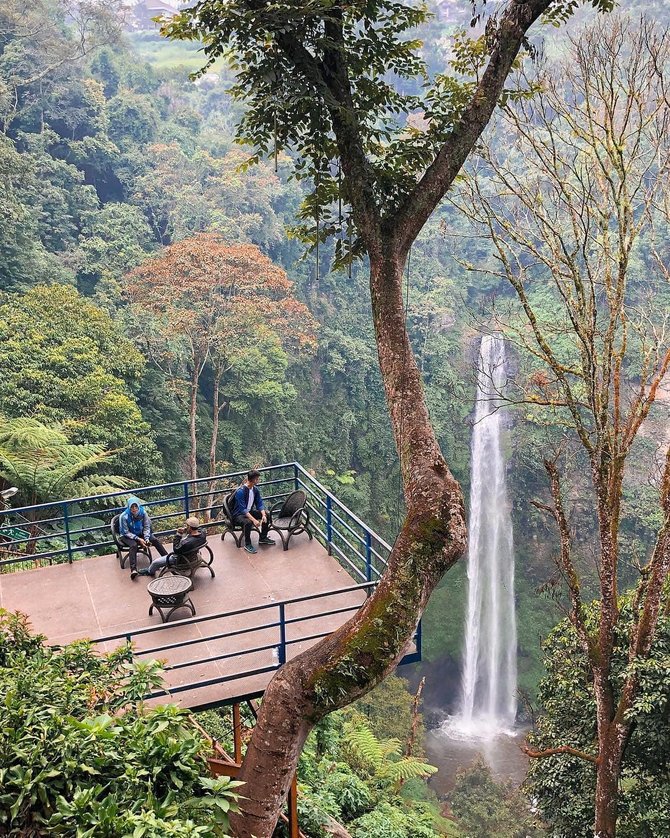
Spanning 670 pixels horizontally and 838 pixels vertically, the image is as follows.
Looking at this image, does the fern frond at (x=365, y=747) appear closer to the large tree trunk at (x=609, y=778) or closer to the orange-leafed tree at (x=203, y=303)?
the large tree trunk at (x=609, y=778)

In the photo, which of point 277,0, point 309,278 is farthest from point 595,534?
point 277,0

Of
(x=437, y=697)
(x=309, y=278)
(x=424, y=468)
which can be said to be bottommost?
(x=437, y=697)

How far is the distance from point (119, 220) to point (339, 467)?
38.2 feet

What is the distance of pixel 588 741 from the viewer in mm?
10109

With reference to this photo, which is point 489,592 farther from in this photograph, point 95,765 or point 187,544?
point 95,765

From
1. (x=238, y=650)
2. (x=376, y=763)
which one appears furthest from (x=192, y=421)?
(x=238, y=650)

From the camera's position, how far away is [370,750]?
11.4 m

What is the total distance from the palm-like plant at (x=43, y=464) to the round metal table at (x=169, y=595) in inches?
207

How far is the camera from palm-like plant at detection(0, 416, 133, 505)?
11188 millimetres

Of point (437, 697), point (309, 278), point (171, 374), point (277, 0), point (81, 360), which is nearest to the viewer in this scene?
point (277, 0)

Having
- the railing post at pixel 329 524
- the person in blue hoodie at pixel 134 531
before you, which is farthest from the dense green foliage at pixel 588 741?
the person in blue hoodie at pixel 134 531

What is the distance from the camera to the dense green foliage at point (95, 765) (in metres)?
3.17

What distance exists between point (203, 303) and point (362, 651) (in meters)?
15.0

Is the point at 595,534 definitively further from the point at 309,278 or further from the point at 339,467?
the point at 309,278
